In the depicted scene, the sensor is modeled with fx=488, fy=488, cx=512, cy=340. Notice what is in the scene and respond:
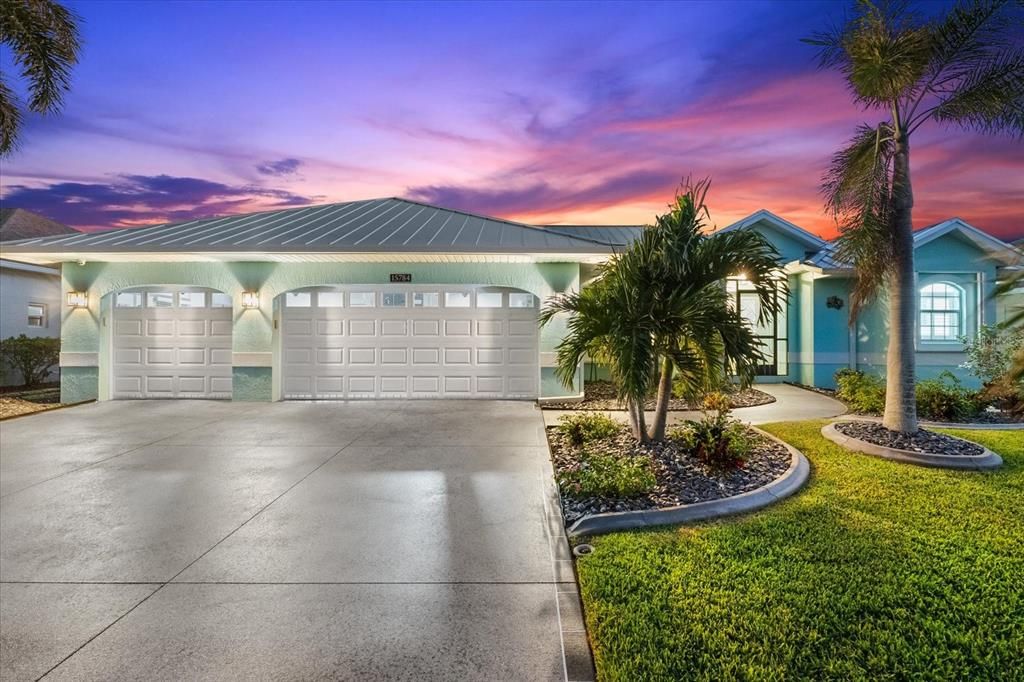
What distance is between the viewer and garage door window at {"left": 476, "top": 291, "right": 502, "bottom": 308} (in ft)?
36.8

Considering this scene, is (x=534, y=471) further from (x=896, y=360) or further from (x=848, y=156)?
(x=848, y=156)

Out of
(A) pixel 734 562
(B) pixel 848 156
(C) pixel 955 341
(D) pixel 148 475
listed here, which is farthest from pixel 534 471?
(C) pixel 955 341

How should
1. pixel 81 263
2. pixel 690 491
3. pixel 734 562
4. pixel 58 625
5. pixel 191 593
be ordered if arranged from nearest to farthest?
pixel 58 625, pixel 191 593, pixel 734 562, pixel 690 491, pixel 81 263

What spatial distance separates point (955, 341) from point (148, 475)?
55.3 ft

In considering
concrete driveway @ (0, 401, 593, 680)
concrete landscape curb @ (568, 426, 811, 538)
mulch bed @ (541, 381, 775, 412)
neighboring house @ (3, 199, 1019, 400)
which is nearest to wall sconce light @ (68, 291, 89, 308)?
neighboring house @ (3, 199, 1019, 400)

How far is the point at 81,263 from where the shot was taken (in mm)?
10922

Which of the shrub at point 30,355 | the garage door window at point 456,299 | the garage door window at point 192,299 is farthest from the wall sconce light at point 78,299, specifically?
the garage door window at point 456,299

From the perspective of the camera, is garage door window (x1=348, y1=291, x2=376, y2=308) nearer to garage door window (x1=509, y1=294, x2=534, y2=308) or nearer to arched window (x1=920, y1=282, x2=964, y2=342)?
garage door window (x1=509, y1=294, x2=534, y2=308)

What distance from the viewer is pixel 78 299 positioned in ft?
35.8

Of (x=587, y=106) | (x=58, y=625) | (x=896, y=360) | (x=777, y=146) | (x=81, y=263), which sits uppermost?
(x=587, y=106)

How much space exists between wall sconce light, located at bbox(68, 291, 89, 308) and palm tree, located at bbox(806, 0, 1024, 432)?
14.8m

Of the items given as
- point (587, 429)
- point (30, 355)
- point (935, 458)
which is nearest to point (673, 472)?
point (587, 429)

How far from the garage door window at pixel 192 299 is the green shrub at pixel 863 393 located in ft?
46.2

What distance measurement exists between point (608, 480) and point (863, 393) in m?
7.20
